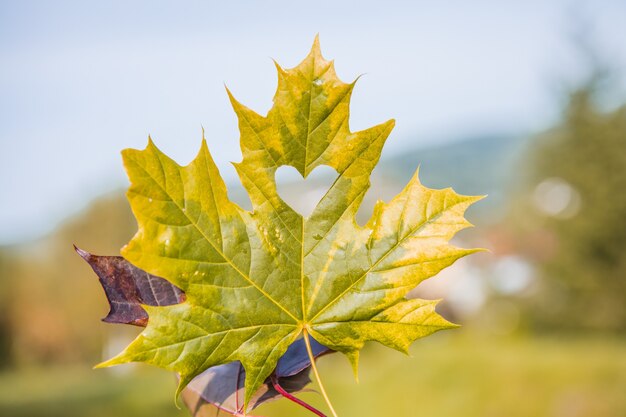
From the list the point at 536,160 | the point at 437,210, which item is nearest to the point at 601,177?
the point at 536,160

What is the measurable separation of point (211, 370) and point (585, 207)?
1818 cm

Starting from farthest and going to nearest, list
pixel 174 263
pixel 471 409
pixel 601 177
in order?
pixel 601 177 → pixel 471 409 → pixel 174 263

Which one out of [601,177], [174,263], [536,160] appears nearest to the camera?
[174,263]

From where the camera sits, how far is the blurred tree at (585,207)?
17000mm

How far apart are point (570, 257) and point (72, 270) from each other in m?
14.1

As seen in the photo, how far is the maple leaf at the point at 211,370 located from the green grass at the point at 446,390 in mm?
9203

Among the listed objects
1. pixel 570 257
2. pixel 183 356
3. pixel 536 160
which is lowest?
pixel 570 257

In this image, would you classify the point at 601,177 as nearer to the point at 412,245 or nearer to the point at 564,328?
the point at 564,328

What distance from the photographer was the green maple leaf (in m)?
0.56

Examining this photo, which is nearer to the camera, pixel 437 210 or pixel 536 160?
pixel 437 210

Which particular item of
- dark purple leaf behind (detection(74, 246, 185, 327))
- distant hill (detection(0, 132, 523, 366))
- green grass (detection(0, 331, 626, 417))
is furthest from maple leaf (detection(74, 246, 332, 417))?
distant hill (detection(0, 132, 523, 366))

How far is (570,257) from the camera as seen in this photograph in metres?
18.1

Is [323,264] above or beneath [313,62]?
beneath

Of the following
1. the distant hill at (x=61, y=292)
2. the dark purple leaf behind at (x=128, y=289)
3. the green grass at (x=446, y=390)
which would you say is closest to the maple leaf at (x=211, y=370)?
the dark purple leaf behind at (x=128, y=289)
